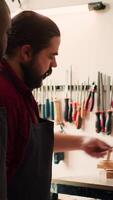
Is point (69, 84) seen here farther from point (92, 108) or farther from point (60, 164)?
point (60, 164)

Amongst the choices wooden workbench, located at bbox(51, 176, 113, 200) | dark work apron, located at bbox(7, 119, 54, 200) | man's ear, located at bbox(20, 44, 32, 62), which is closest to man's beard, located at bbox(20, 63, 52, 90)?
man's ear, located at bbox(20, 44, 32, 62)

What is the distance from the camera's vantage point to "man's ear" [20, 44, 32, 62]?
50.0 inches

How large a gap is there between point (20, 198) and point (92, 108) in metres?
1.43

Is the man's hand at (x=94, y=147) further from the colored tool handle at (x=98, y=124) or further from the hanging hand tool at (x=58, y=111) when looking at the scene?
the hanging hand tool at (x=58, y=111)

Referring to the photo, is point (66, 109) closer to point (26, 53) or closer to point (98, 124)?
point (98, 124)

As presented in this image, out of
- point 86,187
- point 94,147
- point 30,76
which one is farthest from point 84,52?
point 30,76

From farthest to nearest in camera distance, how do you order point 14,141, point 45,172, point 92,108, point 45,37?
point 92,108, point 45,37, point 45,172, point 14,141

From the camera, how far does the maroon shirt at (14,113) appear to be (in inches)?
42.6

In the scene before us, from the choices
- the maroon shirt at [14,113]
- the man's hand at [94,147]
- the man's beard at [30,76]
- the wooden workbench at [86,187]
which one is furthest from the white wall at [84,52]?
the maroon shirt at [14,113]

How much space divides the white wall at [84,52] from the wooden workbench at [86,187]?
0.52m

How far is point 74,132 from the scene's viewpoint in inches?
102

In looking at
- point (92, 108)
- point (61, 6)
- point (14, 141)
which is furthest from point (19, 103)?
point (61, 6)

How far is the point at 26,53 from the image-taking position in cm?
127

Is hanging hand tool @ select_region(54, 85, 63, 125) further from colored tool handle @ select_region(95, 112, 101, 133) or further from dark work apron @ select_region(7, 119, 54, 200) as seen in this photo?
dark work apron @ select_region(7, 119, 54, 200)
